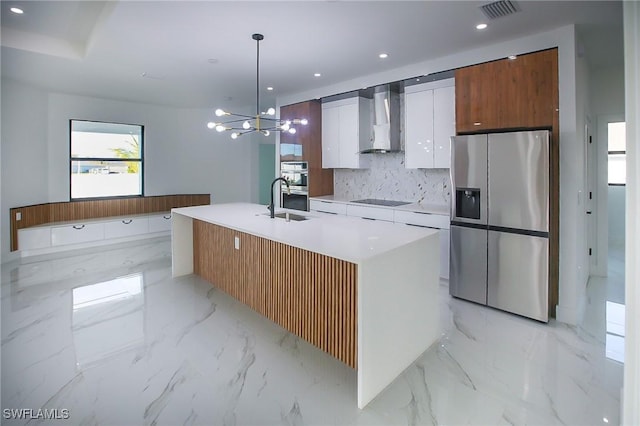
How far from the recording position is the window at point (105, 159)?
20.3 ft

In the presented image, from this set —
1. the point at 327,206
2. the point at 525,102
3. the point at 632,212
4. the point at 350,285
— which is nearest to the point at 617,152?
the point at 525,102

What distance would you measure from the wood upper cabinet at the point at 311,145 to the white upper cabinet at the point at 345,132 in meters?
0.11

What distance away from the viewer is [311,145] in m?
5.69

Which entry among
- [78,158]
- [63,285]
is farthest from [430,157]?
Answer: [78,158]

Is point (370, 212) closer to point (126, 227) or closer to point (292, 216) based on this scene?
point (292, 216)

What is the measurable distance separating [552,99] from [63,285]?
560 cm

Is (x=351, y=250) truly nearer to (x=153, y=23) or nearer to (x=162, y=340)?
(x=162, y=340)

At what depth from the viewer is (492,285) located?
3455mm

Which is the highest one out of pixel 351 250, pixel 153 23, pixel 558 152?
pixel 153 23

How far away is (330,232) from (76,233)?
5158mm

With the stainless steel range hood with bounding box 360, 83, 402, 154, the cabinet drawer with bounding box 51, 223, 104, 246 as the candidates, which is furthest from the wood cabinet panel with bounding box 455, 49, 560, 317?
the cabinet drawer with bounding box 51, 223, 104, 246

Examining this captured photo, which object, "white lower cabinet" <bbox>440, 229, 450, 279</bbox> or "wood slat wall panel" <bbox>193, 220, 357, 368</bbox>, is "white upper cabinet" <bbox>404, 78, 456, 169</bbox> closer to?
"white lower cabinet" <bbox>440, 229, 450, 279</bbox>

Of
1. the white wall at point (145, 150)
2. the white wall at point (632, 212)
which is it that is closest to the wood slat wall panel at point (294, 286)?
the white wall at point (632, 212)

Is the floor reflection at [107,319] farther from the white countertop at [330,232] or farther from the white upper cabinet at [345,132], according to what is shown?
the white upper cabinet at [345,132]
